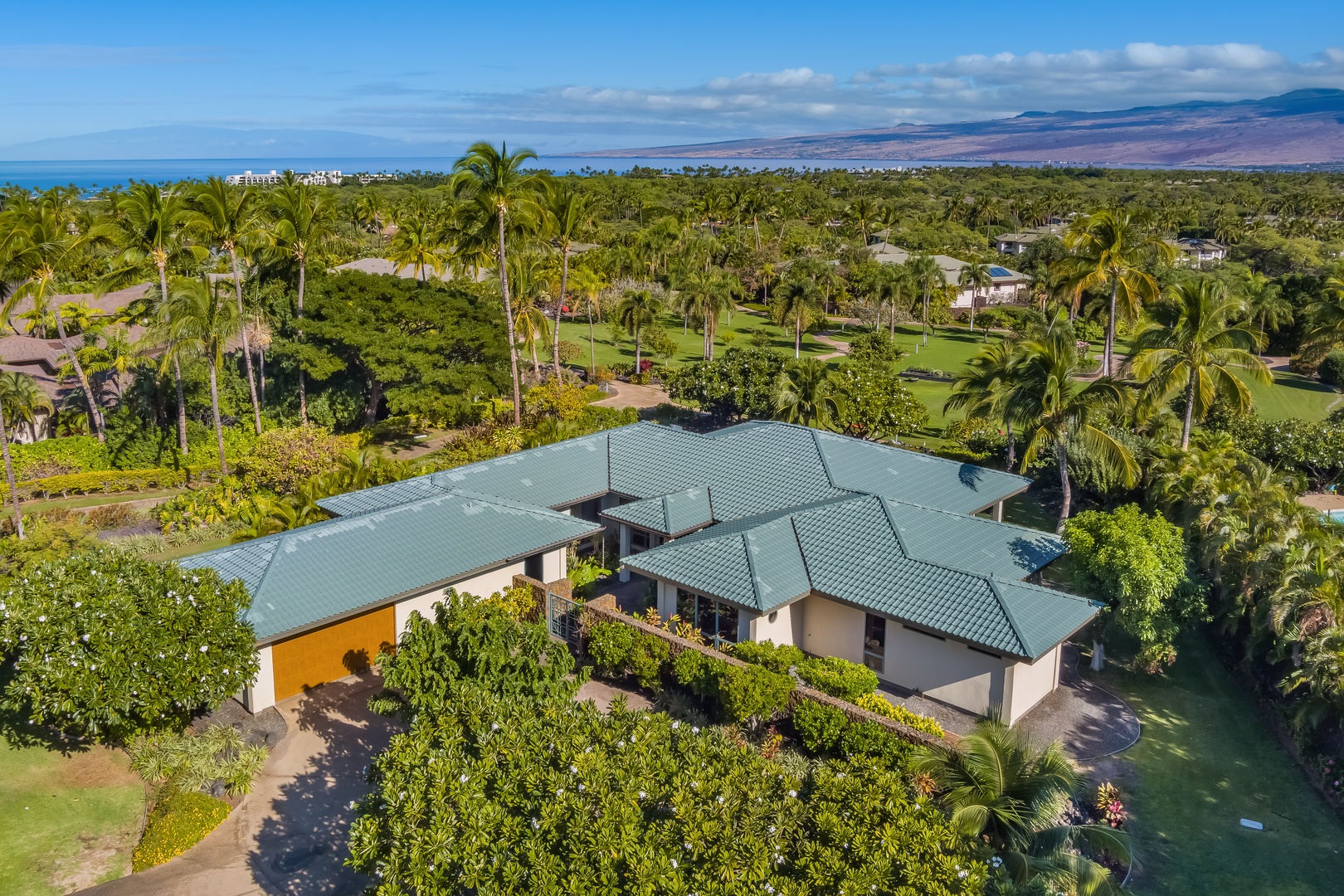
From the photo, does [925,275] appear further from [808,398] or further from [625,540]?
[625,540]

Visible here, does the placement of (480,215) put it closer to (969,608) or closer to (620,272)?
(969,608)

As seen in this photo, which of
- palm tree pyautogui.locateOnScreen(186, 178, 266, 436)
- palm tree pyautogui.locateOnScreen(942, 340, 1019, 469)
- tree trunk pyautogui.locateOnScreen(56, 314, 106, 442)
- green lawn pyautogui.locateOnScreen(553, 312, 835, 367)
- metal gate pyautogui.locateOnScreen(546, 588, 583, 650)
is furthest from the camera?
green lawn pyautogui.locateOnScreen(553, 312, 835, 367)

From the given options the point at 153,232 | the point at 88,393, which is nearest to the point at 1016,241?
the point at 153,232

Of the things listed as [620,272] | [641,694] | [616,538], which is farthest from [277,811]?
[620,272]

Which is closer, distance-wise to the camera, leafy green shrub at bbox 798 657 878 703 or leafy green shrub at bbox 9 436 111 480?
leafy green shrub at bbox 798 657 878 703

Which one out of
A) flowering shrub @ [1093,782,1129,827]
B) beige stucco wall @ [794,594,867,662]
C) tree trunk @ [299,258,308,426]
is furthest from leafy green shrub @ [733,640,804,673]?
tree trunk @ [299,258,308,426]

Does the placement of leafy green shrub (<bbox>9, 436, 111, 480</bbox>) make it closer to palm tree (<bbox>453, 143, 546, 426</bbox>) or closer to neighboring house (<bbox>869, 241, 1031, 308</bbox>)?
palm tree (<bbox>453, 143, 546, 426</bbox>)

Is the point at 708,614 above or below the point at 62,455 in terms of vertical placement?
below
